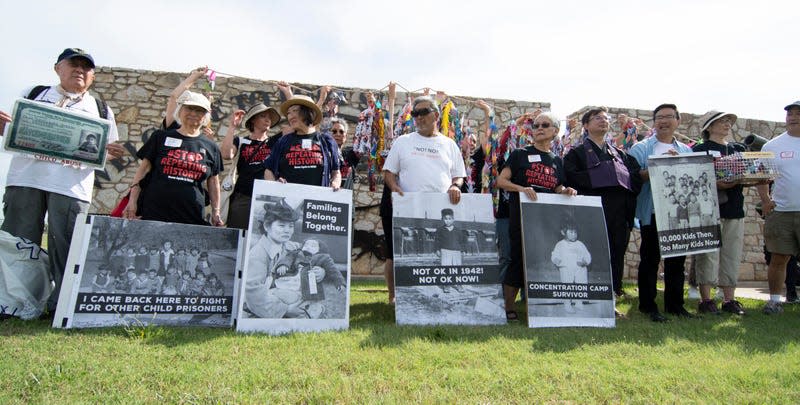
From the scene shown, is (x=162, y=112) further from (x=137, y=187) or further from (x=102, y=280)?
(x=102, y=280)

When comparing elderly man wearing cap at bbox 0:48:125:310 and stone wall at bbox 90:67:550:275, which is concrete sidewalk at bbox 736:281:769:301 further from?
elderly man wearing cap at bbox 0:48:125:310

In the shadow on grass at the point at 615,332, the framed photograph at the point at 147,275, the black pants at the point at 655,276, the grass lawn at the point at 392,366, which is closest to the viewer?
the grass lawn at the point at 392,366

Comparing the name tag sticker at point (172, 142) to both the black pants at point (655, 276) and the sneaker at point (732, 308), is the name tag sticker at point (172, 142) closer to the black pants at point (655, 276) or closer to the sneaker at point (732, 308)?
the black pants at point (655, 276)

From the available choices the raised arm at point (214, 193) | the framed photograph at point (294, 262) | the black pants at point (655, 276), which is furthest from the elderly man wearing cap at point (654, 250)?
the raised arm at point (214, 193)

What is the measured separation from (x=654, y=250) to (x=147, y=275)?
418 cm

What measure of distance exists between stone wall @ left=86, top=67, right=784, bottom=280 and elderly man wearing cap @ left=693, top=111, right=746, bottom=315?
301cm

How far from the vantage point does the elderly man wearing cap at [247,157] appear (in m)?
4.37

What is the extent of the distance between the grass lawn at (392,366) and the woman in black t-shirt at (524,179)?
27.0 inches

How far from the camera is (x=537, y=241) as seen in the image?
3838mm

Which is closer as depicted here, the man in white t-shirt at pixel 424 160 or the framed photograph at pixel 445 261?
the framed photograph at pixel 445 261

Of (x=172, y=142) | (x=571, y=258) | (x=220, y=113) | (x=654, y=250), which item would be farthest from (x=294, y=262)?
(x=220, y=113)

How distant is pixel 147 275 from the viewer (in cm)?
335

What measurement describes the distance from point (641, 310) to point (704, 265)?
86 cm

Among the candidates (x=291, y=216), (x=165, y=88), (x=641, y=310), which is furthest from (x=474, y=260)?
(x=165, y=88)
